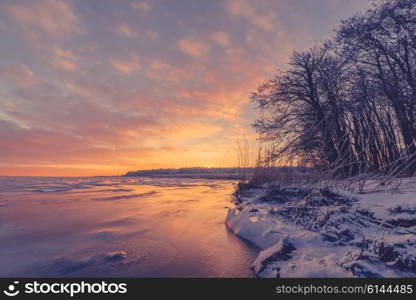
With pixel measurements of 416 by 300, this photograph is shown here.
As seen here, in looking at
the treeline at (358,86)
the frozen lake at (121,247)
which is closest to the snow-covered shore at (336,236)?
the frozen lake at (121,247)

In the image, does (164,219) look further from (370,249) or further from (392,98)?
(392,98)

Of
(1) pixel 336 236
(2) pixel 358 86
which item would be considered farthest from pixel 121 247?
(2) pixel 358 86

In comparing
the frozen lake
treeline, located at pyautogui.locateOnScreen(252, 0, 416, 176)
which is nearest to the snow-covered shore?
the frozen lake

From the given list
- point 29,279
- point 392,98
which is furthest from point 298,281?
point 392,98

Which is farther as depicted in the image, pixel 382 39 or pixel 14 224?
pixel 382 39

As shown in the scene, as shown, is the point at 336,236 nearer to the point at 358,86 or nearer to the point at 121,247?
the point at 121,247

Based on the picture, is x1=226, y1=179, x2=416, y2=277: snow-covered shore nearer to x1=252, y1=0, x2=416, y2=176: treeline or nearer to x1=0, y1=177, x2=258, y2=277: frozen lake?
x1=0, y1=177, x2=258, y2=277: frozen lake

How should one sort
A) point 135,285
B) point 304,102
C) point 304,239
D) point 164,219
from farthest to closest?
point 304,102 → point 164,219 → point 304,239 → point 135,285

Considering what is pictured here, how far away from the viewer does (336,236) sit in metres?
2.26

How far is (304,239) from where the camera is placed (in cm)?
236

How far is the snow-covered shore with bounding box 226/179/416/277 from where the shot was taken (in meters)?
1.61

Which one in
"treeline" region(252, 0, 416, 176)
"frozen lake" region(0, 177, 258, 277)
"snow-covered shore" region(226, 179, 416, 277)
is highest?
"treeline" region(252, 0, 416, 176)

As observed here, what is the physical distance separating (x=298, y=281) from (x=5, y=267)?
2.91m

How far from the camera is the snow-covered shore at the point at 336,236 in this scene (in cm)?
161
